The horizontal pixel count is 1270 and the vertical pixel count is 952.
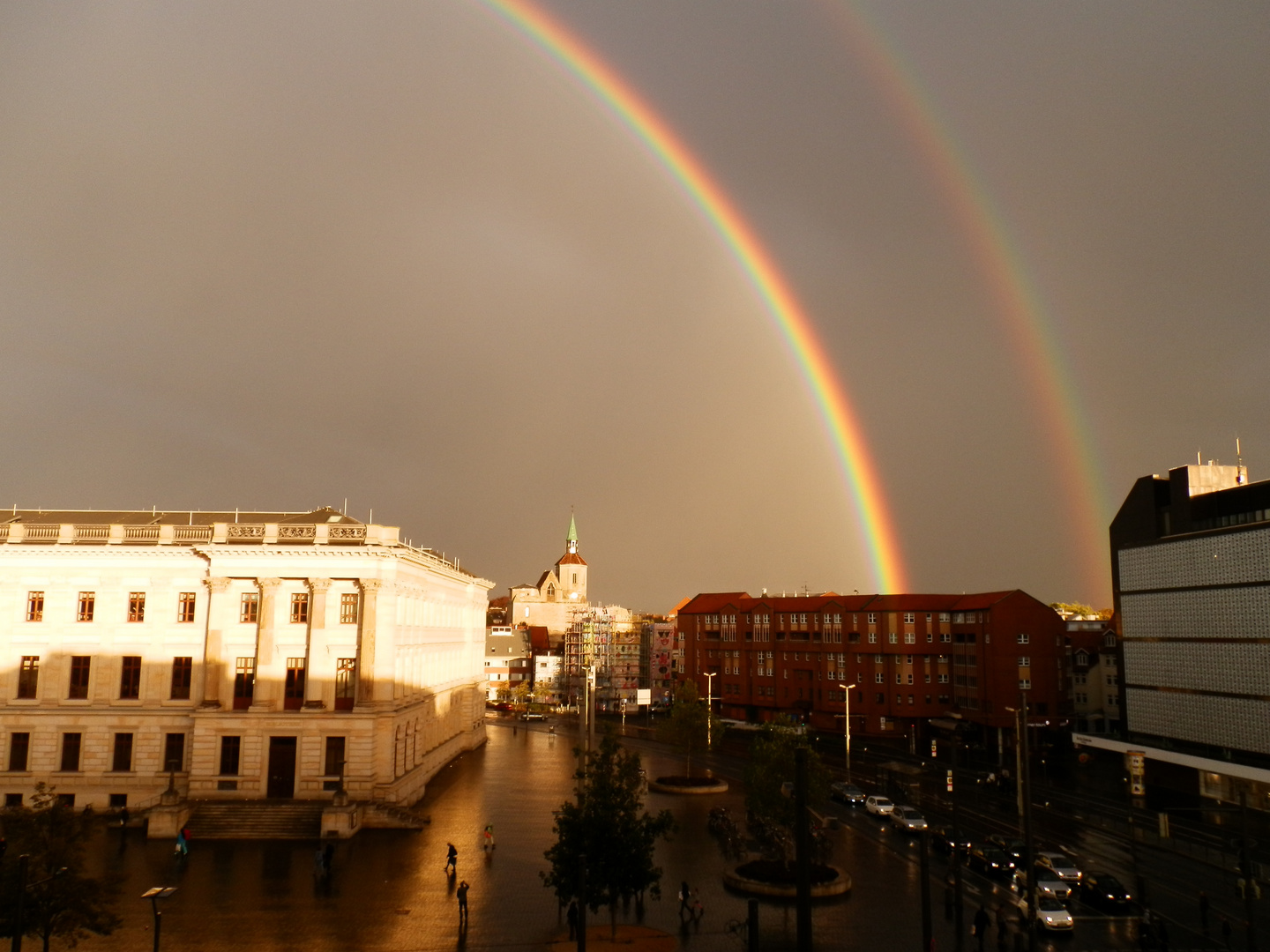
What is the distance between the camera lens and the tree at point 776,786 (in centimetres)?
4245

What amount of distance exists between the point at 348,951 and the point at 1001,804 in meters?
47.2

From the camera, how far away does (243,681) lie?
5744cm

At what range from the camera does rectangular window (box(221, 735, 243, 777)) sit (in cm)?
5550

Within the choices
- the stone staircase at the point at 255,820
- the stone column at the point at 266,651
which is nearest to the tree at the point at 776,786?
the stone staircase at the point at 255,820

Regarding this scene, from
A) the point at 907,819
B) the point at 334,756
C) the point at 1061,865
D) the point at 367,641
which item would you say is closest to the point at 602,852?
the point at 1061,865

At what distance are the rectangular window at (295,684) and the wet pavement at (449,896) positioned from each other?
885 cm

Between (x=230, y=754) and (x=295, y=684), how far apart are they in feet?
16.6

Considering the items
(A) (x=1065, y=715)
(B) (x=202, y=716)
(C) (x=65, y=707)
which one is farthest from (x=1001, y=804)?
(C) (x=65, y=707)

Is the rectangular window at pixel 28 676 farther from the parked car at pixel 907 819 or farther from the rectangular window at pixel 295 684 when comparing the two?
the parked car at pixel 907 819

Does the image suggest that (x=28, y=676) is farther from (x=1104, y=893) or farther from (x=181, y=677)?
(x=1104, y=893)

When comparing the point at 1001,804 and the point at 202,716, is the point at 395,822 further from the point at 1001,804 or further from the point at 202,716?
the point at 1001,804

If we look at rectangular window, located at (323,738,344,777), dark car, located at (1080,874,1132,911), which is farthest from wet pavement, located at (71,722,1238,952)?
rectangular window, located at (323,738,344,777)

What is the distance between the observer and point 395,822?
5350 cm

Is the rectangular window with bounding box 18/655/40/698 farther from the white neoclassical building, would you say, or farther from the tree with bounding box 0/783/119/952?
the tree with bounding box 0/783/119/952
